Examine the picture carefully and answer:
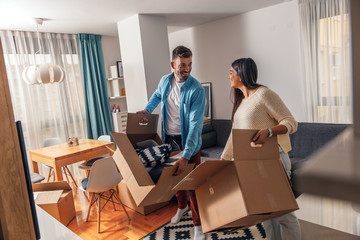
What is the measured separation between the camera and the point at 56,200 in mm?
2814

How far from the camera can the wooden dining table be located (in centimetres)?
A: 317

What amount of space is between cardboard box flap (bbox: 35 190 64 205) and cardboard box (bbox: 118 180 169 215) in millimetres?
679

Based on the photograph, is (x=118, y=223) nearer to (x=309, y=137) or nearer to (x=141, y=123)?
(x=141, y=123)

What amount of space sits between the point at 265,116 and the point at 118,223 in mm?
1992

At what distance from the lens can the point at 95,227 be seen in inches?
113

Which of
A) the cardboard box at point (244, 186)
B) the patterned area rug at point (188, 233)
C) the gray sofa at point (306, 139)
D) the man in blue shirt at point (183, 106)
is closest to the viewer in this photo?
the cardboard box at point (244, 186)

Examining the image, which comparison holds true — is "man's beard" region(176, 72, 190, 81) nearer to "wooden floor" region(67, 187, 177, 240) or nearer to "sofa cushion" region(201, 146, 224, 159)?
"wooden floor" region(67, 187, 177, 240)

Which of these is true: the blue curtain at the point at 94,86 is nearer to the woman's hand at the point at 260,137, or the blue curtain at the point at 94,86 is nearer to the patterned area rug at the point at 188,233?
the patterned area rug at the point at 188,233

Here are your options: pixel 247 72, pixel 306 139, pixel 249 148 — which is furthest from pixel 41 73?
pixel 306 139

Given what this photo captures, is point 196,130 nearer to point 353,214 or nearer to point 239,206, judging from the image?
point 239,206

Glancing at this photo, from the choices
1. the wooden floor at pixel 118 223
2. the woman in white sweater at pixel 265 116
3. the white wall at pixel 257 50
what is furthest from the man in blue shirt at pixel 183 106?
the white wall at pixel 257 50

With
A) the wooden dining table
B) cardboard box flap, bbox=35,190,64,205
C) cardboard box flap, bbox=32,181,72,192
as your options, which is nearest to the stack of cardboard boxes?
cardboard box flap, bbox=35,190,64,205

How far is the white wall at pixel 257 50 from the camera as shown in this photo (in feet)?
12.0

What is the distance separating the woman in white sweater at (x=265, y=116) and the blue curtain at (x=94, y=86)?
339cm
